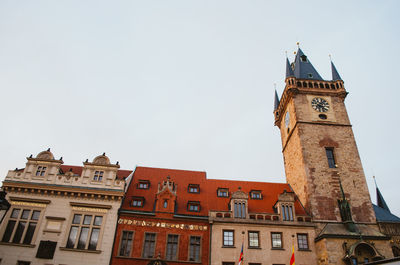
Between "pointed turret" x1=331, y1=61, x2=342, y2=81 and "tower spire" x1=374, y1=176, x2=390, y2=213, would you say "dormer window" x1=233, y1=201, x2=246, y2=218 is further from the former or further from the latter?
"pointed turret" x1=331, y1=61, x2=342, y2=81

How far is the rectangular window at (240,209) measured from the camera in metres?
27.3

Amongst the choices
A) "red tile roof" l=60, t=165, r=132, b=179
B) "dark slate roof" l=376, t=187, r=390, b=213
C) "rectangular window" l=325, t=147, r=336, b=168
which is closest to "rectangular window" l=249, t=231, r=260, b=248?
"rectangular window" l=325, t=147, r=336, b=168

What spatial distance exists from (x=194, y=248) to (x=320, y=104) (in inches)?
900

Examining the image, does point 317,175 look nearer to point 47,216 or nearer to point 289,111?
point 289,111

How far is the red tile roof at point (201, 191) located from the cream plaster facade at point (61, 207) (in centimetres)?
249

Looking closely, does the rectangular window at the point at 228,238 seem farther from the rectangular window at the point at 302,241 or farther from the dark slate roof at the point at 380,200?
the dark slate roof at the point at 380,200

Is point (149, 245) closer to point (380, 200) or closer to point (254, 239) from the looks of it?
point (254, 239)

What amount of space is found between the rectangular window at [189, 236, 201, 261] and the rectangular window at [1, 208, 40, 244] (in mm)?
12963

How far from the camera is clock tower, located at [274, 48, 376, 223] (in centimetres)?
2917

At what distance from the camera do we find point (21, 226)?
24578 millimetres

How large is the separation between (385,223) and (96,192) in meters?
26.8

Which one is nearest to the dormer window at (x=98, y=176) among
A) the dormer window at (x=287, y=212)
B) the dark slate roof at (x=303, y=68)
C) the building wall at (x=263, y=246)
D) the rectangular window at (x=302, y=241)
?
the building wall at (x=263, y=246)

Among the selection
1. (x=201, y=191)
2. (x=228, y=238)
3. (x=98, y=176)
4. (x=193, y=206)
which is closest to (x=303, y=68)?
(x=201, y=191)

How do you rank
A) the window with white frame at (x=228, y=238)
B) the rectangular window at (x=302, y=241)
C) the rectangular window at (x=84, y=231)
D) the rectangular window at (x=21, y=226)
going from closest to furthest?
the rectangular window at (x=21, y=226)
the rectangular window at (x=84, y=231)
the window with white frame at (x=228, y=238)
the rectangular window at (x=302, y=241)
